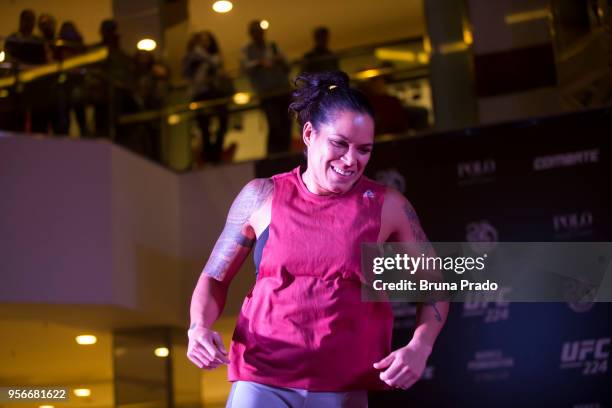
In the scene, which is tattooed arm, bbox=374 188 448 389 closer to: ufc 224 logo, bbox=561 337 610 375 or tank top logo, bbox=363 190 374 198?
tank top logo, bbox=363 190 374 198

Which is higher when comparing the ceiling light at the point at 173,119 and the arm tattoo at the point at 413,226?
the ceiling light at the point at 173,119

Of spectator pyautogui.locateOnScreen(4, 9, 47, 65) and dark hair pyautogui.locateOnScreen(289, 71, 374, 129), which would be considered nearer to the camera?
dark hair pyautogui.locateOnScreen(289, 71, 374, 129)

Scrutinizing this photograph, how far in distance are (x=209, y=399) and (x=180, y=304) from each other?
79cm

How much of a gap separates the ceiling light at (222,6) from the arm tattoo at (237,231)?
24.9 ft

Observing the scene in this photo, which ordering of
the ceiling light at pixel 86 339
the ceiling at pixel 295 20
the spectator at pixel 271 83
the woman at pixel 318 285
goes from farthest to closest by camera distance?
the ceiling at pixel 295 20
the ceiling light at pixel 86 339
the spectator at pixel 271 83
the woman at pixel 318 285

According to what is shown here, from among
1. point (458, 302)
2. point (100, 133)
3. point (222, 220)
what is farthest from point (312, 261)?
point (222, 220)

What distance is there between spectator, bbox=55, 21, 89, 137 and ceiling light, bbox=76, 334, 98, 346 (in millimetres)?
2030

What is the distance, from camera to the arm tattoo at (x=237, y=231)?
105 inches

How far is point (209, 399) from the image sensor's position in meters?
8.56

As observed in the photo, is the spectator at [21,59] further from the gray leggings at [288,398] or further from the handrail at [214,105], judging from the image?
the gray leggings at [288,398]

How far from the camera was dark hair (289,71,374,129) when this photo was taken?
2588 millimetres

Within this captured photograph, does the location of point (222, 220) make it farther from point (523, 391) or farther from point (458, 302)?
point (523, 391)

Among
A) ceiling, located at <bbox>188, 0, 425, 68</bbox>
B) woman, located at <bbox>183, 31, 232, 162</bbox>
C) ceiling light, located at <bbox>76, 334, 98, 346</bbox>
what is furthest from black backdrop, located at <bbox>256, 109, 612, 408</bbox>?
ceiling light, located at <bbox>76, 334, 98, 346</bbox>

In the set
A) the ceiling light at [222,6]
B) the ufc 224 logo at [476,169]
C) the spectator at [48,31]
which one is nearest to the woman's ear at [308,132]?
the spectator at [48,31]
